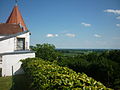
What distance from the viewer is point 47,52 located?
2625 centimetres

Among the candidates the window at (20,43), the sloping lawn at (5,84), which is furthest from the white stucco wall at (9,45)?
the sloping lawn at (5,84)

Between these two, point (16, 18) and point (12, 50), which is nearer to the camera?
point (12, 50)

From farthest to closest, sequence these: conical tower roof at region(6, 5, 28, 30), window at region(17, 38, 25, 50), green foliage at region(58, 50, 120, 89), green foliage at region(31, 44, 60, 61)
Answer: conical tower roof at region(6, 5, 28, 30)
green foliage at region(31, 44, 60, 61)
window at region(17, 38, 25, 50)
green foliage at region(58, 50, 120, 89)

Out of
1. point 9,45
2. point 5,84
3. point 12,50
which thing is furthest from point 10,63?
point 5,84

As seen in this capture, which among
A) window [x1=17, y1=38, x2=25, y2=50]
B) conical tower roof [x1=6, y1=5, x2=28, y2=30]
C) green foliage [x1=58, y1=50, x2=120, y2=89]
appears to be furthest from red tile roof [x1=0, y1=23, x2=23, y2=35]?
green foliage [x1=58, y1=50, x2=120, y2=89]

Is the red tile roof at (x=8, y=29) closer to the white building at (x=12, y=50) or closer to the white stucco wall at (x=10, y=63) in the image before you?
the white building at (x=12, y=50)

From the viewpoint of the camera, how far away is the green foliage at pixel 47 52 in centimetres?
2548

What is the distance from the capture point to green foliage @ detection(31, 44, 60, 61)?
83.6 ft

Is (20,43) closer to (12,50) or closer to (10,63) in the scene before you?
(12,50)

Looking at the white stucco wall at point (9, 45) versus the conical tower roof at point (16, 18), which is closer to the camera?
the white stucco wall at point (9, 45)

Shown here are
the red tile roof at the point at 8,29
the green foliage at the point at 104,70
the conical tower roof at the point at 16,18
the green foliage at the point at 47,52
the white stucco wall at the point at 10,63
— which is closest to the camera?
the green foliage at the point at 104,70

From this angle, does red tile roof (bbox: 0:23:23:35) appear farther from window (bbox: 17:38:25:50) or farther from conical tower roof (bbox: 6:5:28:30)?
conical tower roof (bbox: 6:5:28:30)

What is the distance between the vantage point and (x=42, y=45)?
28.2m

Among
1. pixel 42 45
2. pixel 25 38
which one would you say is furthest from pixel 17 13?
pixel 25 38
